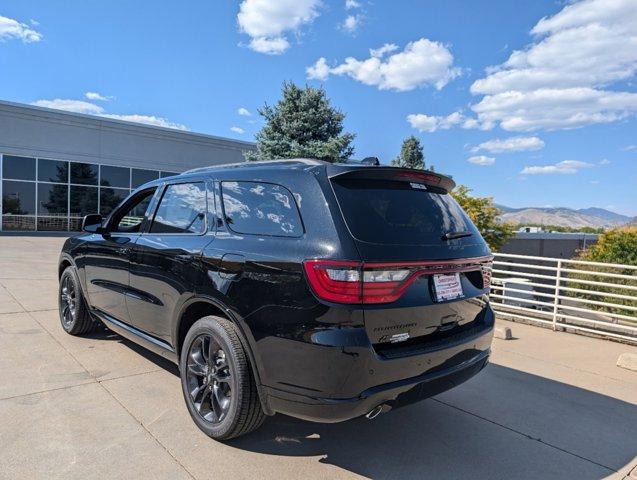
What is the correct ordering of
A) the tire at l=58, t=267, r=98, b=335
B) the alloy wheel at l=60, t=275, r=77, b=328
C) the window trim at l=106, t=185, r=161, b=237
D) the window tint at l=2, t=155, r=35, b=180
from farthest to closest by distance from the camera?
the window tint at l=2, t=155, r=35, b=180
the alloy wheel at l=60, t=275, r=77, b=328
the tire at l=58, t=267, r=98, b=335
the window trim at l=106, t=185, r=161, b=237

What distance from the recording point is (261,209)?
307 centimetres

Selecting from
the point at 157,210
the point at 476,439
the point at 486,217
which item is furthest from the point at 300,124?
the point at 476,439

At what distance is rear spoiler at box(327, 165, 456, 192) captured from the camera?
2.88 metres

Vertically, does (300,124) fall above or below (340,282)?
above

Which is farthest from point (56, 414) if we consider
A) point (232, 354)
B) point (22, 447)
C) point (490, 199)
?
point (490, 199)

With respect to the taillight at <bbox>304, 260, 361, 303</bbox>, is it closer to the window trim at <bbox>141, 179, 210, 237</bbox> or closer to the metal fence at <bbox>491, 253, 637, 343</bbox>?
the window trim at <bbox>141, 179, 210, 237</bbox>

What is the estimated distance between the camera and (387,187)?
3012 millimetres

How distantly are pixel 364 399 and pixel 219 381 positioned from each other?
1.08 metres

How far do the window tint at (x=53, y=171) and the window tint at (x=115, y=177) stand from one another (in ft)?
5.56

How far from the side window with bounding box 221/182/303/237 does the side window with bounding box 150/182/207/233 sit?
0.89 ft

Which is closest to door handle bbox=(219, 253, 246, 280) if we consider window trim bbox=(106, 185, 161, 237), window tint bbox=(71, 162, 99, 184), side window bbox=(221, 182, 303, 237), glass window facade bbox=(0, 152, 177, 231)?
side window bbox=(221, 182, 303, 237)

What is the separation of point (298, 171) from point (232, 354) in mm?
1202

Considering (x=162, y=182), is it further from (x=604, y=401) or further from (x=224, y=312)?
(x=604, y=401)

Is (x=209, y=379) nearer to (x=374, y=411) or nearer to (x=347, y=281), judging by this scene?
(x=374, y=411)
